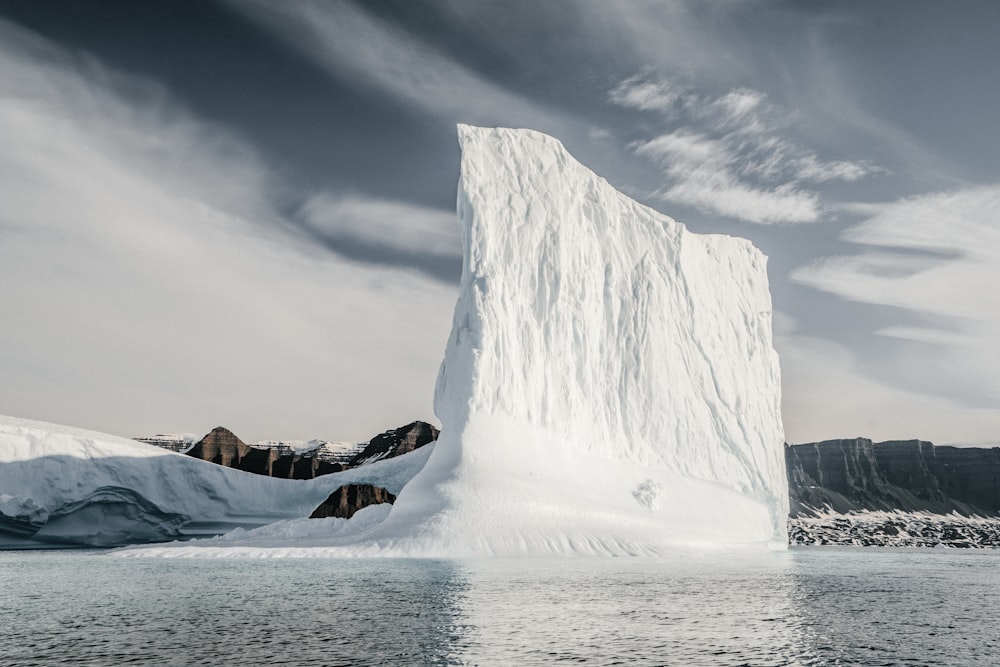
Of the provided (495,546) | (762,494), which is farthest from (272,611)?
(762,494)

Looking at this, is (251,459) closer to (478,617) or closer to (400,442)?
(400,442)

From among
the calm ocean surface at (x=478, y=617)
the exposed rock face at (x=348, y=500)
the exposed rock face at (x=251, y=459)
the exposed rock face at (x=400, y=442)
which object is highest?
the exposed rock face at (x=400, y=442)

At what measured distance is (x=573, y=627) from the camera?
1232cm

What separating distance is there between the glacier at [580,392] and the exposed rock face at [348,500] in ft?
29.7

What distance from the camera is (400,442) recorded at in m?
85.4

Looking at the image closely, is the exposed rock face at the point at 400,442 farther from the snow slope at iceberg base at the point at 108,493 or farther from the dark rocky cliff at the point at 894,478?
the dark rocky cliff at the point at 894,478

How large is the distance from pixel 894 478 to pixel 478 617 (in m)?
126

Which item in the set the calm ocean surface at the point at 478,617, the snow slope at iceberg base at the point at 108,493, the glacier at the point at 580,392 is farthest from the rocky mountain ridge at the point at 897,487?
the calm ocean surface at the point at 478,617

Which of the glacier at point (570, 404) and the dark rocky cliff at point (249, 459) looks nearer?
the glacier at point (570, 404)

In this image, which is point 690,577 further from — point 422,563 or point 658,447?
point 658,447

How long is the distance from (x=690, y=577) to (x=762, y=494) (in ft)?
79.2

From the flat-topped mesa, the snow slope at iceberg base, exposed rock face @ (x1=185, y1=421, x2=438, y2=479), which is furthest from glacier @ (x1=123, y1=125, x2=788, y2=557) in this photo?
exposed rock face @ (x1=185, y1=421, x2=438, y2=479)

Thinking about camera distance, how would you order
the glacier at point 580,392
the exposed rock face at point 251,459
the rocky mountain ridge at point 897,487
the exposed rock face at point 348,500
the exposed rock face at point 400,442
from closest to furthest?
the glacier at point 580,392 → the exposed rock face at point 348,500 → the exposed rock face at point 251,459 → the exposed rock face at point 400,442 → the rocky mountain ridge at point 897,487

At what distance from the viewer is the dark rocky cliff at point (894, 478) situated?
113688 mm
